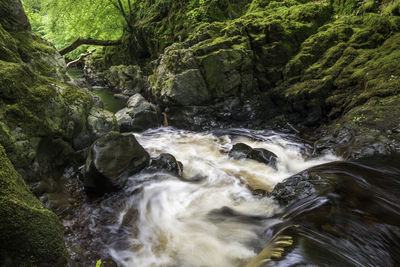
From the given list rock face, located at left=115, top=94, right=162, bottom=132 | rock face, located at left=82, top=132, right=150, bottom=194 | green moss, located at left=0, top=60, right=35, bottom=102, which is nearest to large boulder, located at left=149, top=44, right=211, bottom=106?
rock face, located at left=115, top=94, right=162, bottom=132

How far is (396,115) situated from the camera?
16.6 feet

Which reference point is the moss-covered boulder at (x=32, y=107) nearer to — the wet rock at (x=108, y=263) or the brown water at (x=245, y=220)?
the brown water at (x=245, y=220)

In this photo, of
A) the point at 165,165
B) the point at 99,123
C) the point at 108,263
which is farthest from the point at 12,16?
the point at 108,263

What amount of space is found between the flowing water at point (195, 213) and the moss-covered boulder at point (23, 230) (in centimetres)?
107

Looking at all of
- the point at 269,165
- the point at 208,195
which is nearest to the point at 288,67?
the point at 269,165

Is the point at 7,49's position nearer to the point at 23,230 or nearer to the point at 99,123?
the point at 99,123

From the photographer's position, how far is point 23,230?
196 centimetres

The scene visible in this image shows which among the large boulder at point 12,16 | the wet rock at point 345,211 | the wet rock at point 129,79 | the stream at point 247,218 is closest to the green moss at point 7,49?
the large boulder at point 12,16

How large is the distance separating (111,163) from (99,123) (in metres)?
1.99

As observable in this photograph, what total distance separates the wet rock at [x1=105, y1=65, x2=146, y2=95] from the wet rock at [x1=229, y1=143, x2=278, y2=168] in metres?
10.5

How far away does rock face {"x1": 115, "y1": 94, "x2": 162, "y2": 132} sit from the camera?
8.47 meters

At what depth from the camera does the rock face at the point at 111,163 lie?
4297 millimetres

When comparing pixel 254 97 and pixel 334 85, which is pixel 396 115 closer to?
pixel 334 85

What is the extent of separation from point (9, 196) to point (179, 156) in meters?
4.57
